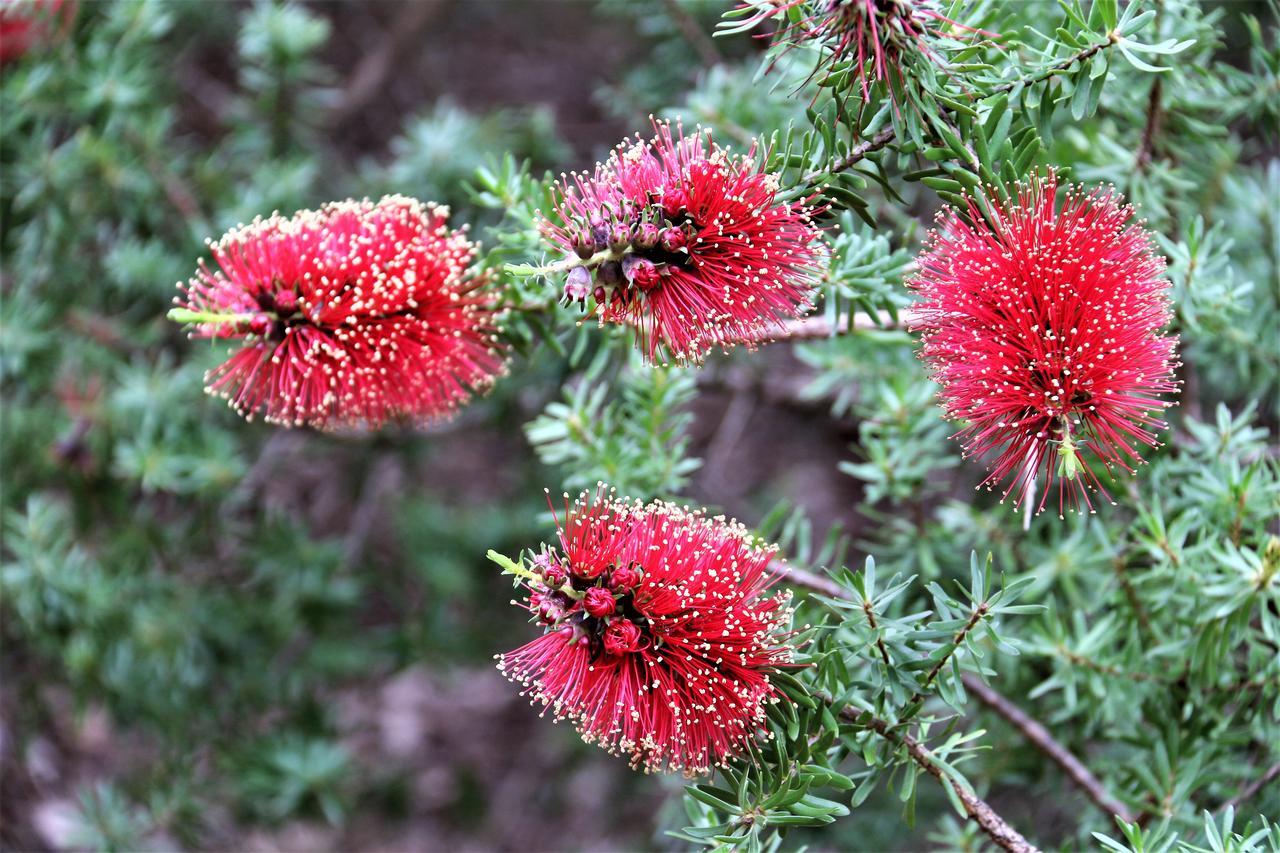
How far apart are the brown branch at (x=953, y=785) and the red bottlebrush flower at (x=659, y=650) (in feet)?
0.57

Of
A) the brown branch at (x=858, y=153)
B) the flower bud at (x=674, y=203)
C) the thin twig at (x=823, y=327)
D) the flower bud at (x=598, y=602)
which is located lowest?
the flower bud at (x=598, y=602)

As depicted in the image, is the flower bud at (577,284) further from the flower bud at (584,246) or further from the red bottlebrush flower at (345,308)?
the red bottlebrush flower at (345,308)

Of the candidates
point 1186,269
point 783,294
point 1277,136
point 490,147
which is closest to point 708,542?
point 783,294

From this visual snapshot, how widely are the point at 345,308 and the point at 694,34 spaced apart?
1465 mm

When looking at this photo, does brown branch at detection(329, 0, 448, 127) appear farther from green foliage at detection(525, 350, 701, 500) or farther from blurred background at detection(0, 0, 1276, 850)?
green foliage at detection(525, 350, 701, 500)

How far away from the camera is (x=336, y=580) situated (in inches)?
108

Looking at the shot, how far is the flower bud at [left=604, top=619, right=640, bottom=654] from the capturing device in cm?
113

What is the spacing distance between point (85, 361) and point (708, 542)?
6.55 feet

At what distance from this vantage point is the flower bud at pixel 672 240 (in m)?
1.18

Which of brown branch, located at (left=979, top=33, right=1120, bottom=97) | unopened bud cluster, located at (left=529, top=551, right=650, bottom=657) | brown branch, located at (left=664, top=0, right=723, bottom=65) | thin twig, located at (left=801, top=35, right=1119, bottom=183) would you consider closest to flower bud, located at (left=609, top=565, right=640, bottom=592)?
unopened bud cluster, located at (left=529, top=551, right=650, bottom=657)

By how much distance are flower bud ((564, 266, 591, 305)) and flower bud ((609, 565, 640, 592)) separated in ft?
1.05

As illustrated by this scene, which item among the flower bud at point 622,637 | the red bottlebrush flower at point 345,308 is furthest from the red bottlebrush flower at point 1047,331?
the red bottlebrush flower at point 345,308

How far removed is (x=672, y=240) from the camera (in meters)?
1.18

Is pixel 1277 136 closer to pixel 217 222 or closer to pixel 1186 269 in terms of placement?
pixel 1186 269
